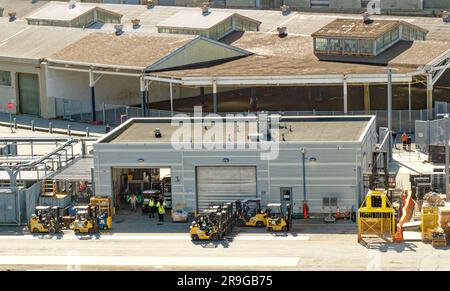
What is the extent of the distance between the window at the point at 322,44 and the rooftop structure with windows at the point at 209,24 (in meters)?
11.6

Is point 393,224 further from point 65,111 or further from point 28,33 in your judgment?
point 28,33

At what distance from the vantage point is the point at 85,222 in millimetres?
42781

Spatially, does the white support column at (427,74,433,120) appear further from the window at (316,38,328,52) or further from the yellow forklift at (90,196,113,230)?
the yellow forklift at (90,196,113,230)

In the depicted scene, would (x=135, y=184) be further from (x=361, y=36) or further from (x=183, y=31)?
(x=183, y=31)

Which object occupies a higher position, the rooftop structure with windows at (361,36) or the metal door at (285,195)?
the rooftop structure with windows at (361,36)

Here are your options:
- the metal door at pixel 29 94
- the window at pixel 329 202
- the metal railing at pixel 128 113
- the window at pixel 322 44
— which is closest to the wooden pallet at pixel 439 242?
the window at pixel 329 202

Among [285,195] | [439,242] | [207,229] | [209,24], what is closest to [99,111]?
[209,24]

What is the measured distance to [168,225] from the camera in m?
43.9

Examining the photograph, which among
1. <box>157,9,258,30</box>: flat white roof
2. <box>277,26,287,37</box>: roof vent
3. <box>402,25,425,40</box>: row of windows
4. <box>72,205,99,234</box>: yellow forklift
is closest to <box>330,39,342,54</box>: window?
<box>402,25,425,40</box>: row of windows

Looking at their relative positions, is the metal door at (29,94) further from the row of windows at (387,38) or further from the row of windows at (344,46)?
the row of windows at (387,38)

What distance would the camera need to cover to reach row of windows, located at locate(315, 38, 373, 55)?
70.8 meters

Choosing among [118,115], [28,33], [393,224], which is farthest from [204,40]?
[393,224]

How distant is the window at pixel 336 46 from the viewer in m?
72.2

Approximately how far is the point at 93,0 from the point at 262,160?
83685 mm
